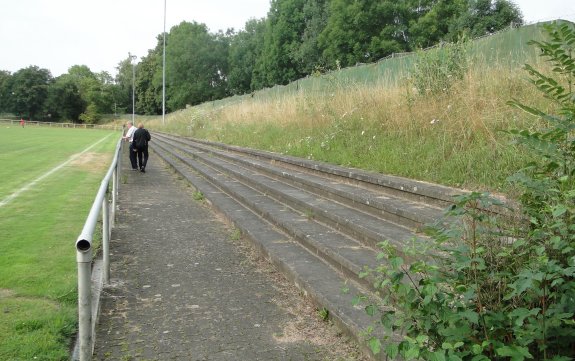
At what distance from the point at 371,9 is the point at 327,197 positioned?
4813 cm

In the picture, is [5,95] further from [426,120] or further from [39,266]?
[426,120]

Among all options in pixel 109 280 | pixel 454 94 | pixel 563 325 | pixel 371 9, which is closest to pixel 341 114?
pixel 454 94

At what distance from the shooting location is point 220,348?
318cm

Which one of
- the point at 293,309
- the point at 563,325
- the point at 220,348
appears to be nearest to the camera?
the point at 563,325

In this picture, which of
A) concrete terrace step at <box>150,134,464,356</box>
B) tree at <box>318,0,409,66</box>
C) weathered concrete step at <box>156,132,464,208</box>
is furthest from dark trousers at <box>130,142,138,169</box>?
tree at <box>318,0,409,66</box>

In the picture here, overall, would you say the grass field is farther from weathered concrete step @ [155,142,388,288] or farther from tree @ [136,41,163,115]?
tree @ [136,41,163,115]

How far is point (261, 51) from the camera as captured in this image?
2835 inches

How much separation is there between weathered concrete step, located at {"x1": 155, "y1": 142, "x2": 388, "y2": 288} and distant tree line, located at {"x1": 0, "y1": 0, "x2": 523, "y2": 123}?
21800mm

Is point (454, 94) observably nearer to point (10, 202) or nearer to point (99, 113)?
point (10, 202)

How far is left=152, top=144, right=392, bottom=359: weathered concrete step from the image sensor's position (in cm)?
324

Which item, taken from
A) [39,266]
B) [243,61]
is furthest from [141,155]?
[243,61]

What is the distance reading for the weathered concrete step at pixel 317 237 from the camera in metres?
4.06

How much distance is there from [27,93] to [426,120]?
102688 mm

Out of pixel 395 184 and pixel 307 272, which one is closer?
pixel 307 272
